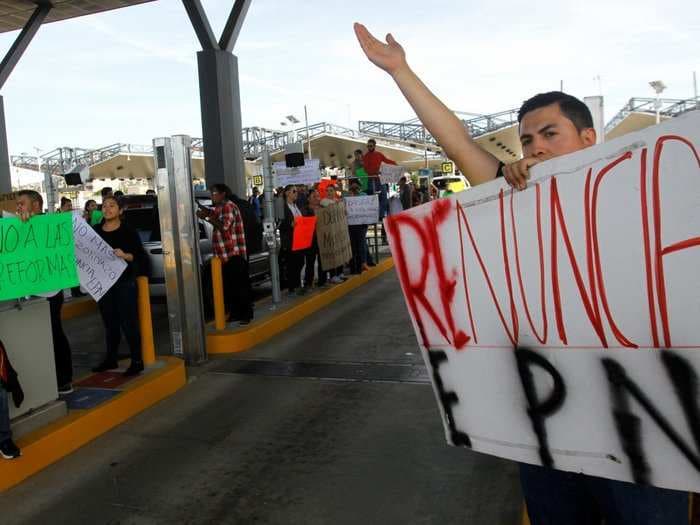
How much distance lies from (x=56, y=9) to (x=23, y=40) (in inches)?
45.8

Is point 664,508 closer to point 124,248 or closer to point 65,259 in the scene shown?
point 65,259

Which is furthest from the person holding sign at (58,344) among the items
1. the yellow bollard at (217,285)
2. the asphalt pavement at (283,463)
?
the yellow bollard at (217,285)

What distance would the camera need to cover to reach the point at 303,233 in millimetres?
9570

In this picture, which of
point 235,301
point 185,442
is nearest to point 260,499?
point 185,442

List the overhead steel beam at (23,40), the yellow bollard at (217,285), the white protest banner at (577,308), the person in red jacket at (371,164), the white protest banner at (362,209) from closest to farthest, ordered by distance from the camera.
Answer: the white protest banner at (577,308)
the yellow bollard at (217,285)
the white protest banner at (362,209)
the person in red jacket at (371,164)
the overhead steel beam at (23,40)

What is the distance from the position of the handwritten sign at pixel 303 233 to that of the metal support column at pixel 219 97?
4.39 metres

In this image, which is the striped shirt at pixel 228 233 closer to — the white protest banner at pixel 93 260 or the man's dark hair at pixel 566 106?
the white protest banner at pixel 93 260

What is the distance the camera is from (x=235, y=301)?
25.7 feet

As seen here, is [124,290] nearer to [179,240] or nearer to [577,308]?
[179,240]

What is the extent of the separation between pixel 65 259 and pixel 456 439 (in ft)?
11.9

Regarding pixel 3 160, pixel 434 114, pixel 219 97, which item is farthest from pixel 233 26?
pixel 434 114

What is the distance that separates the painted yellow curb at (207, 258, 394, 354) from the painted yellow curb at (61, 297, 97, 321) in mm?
3507

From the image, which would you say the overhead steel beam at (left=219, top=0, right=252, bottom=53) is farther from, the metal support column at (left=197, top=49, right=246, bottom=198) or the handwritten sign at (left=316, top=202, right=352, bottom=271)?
the handwritten sign at (left=316, top=202, right=352, bottom=271)

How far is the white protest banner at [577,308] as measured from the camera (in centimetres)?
149
